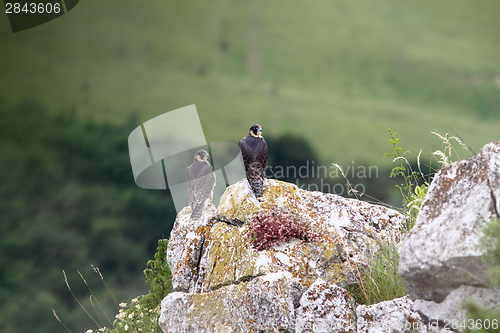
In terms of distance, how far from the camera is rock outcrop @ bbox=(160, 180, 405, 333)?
16.4 feet

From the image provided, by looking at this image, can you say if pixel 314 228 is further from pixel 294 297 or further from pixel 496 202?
pixel 496 202

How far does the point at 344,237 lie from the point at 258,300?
205 cm

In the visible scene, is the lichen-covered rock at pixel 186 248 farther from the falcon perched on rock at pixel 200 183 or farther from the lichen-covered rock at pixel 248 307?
the lichen-covered rock at pixel 248 307

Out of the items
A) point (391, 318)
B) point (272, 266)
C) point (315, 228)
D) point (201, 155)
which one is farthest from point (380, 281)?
point (201, 155)

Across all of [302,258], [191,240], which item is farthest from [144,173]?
[302,258]

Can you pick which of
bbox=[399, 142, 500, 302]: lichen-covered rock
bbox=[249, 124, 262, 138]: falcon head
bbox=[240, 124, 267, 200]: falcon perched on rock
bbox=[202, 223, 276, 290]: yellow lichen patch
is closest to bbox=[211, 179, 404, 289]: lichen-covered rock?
bbox=[202, 223, 276, 290]: yellow lichen patch

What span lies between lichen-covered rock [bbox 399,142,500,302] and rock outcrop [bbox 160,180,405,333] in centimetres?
134

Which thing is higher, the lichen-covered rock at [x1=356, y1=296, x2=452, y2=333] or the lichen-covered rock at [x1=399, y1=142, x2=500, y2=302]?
the lichen-covered rock at [x1=399, y1=142, x2=500, y2=302]

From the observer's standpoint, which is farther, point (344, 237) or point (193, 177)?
point (193, 177)

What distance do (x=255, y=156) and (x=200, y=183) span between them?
153 centimetres

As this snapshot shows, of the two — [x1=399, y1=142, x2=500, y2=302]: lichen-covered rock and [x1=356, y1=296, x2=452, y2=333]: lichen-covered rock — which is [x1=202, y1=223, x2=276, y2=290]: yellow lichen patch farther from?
[x1=399, y1=142, x2=500, y2=302]: lichen-covered rock

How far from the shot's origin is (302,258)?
19.3 feet

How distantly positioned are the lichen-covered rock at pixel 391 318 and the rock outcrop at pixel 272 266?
0.16m

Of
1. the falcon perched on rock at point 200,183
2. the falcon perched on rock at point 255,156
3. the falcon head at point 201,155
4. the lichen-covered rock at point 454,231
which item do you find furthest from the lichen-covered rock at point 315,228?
the lichen-covered rock at point 454,231
